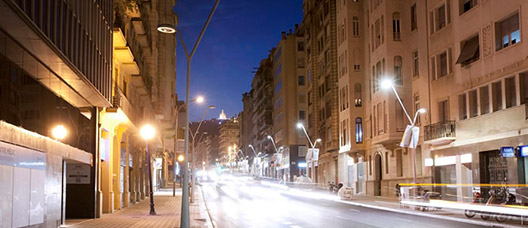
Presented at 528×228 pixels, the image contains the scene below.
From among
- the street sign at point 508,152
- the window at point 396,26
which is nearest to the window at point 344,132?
the window at point 396,26

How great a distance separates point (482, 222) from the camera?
23.1 meters

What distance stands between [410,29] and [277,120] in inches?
2675

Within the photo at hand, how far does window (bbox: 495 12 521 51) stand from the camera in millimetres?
29578

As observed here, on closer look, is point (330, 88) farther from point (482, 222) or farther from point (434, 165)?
point (482, 222)

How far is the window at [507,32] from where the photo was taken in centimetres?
2958

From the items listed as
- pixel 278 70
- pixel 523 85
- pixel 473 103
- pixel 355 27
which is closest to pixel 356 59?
pixel 355 27

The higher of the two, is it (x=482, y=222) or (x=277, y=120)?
(x=277, y=120)

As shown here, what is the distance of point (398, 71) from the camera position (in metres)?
46.2

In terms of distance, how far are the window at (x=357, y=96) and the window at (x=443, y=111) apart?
17049 mm

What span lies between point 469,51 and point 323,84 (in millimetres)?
38980

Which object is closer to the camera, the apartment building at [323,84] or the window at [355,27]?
the window at [355,27]

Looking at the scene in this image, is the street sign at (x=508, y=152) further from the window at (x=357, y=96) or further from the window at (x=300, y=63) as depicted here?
the window at (x=300, y=63)

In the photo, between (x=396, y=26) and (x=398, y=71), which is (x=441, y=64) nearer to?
(x=398, y=71)

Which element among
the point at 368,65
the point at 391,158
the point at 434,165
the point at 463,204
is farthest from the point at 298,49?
the point at 463,204
